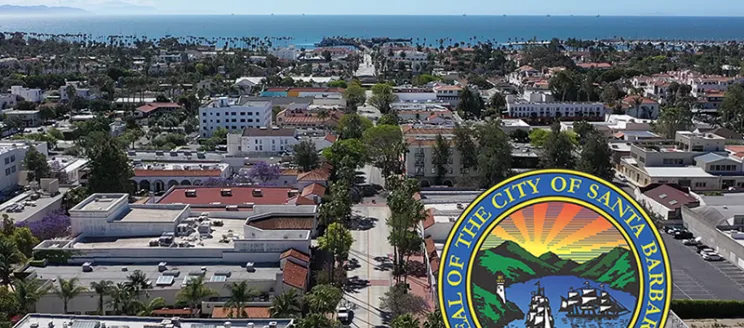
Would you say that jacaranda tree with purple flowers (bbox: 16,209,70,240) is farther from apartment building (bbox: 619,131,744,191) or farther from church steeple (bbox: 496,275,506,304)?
apartment building (bbox: 619,131,744,191)

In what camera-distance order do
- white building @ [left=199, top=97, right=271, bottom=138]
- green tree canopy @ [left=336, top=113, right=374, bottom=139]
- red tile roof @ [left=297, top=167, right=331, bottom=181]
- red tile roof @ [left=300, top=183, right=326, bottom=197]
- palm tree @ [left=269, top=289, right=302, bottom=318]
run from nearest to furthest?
palm tree @ [left=269, top=289, right=302, bottom=318]
red tile roof @ [left=300, top=183, right=326, bottom=197]
red tile roof @ [left=297, top=167, right=331, bottom=181]
green tree canopy @ [left=336, top=113, right=374, bottom=139]
white building @ [left=199, top=97, right=271, bottom=138]

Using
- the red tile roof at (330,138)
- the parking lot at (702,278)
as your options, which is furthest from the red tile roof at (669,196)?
the red tile roof at (330,138)

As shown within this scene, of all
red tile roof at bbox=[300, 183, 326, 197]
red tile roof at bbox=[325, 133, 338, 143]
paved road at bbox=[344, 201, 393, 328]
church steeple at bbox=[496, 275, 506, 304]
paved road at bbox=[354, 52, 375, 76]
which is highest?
church steeple at bbox=[496, 275, 506, 304]

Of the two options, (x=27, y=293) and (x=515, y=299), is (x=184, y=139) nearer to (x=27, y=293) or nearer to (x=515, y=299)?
(x=27, y=293)

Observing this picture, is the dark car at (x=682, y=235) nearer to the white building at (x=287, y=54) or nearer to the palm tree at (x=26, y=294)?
the palm tree at (x=26, y=294)

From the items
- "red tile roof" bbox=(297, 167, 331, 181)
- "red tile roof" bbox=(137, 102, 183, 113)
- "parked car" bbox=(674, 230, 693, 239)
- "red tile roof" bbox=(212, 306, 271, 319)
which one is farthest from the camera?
"red tile roof" bbox=(137, 102, 183, 113)

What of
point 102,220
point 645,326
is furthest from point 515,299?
point 102,220

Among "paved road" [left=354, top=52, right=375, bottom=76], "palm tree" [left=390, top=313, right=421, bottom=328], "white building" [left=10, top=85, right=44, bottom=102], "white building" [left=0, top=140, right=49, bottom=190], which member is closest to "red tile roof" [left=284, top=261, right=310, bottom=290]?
"palm tree" [left=390, top=313, right=421, bottom=328]
